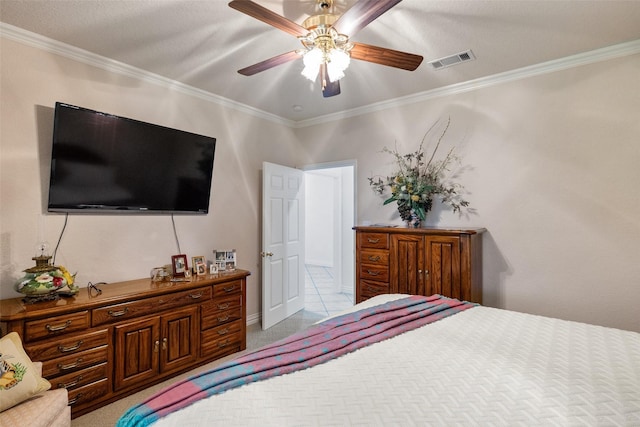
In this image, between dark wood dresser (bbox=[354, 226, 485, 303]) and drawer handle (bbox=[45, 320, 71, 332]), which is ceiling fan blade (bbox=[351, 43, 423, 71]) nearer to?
dark wood dresser (bbox=[354, 226, 485, 303])

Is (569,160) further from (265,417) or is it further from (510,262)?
(265,417)

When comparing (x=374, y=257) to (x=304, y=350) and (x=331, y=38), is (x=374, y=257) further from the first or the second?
(x=331, y=38)

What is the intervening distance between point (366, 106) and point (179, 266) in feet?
9.28

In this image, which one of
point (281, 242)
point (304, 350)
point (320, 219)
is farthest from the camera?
point (320, 219)

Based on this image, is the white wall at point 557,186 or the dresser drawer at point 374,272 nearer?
the white wall at point 557,186

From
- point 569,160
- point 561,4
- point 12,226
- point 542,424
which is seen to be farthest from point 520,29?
point 12,226

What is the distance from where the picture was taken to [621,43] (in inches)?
Result: 100

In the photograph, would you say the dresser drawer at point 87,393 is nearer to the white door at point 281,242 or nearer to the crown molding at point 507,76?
the white door at point 281,242

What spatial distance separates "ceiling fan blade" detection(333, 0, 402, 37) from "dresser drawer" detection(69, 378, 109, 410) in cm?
284

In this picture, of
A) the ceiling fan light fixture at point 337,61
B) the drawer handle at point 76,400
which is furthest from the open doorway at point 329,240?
the drawer handle at point 76,400

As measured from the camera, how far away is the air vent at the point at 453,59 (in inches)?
105

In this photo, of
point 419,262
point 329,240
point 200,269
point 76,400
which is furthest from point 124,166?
point 329,240

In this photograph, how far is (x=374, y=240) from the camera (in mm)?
3402

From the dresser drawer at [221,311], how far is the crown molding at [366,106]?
2.20 metres
